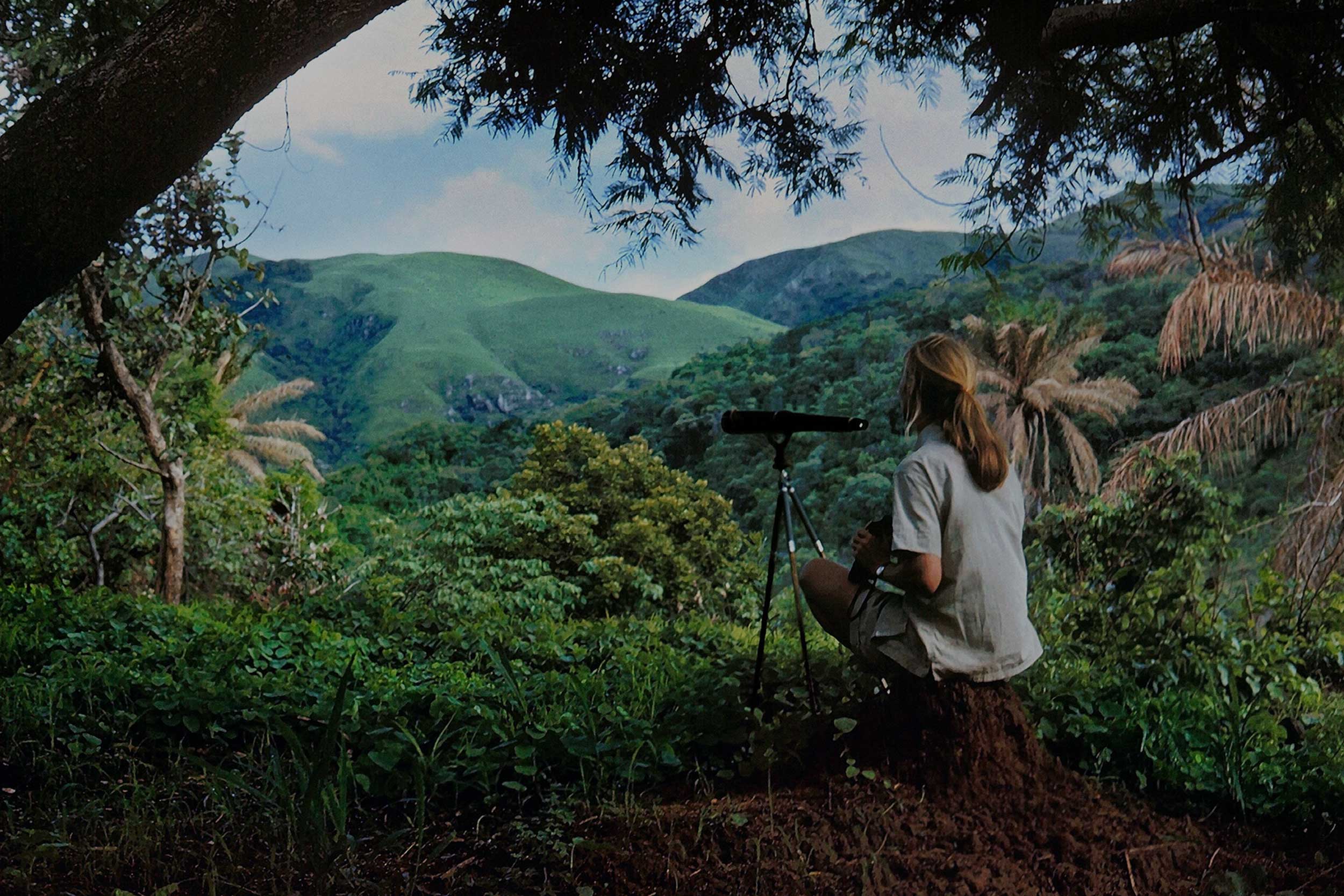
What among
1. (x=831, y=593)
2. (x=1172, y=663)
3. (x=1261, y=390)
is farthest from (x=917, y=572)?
(x=1261, y=390)

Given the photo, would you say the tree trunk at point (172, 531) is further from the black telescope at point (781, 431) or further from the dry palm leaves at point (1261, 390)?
the dry palm leaves at point (1261, 390)

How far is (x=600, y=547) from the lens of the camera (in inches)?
303

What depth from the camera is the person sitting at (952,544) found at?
6.95 ft

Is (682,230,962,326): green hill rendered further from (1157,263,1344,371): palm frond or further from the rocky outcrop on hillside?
(1157,263,1344,371): palm frond

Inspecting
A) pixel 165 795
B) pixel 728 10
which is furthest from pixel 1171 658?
pixel 165 795

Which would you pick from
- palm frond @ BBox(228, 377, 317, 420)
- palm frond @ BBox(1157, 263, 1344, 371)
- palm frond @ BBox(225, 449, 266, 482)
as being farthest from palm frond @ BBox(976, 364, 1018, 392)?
palm frond @ BBox(228, 377, 317, 420)

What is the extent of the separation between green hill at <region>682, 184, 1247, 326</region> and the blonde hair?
14.1 meters

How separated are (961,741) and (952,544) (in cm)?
43

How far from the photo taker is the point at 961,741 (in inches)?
84.9

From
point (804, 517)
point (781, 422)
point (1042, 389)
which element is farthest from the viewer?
point (1042, 389)

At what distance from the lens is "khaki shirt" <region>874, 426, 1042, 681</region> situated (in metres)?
2.12

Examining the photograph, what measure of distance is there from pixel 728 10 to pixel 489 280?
15347mm

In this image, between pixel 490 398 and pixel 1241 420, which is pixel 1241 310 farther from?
pixel 490 398

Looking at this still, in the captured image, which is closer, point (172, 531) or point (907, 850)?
point (907, 850)
